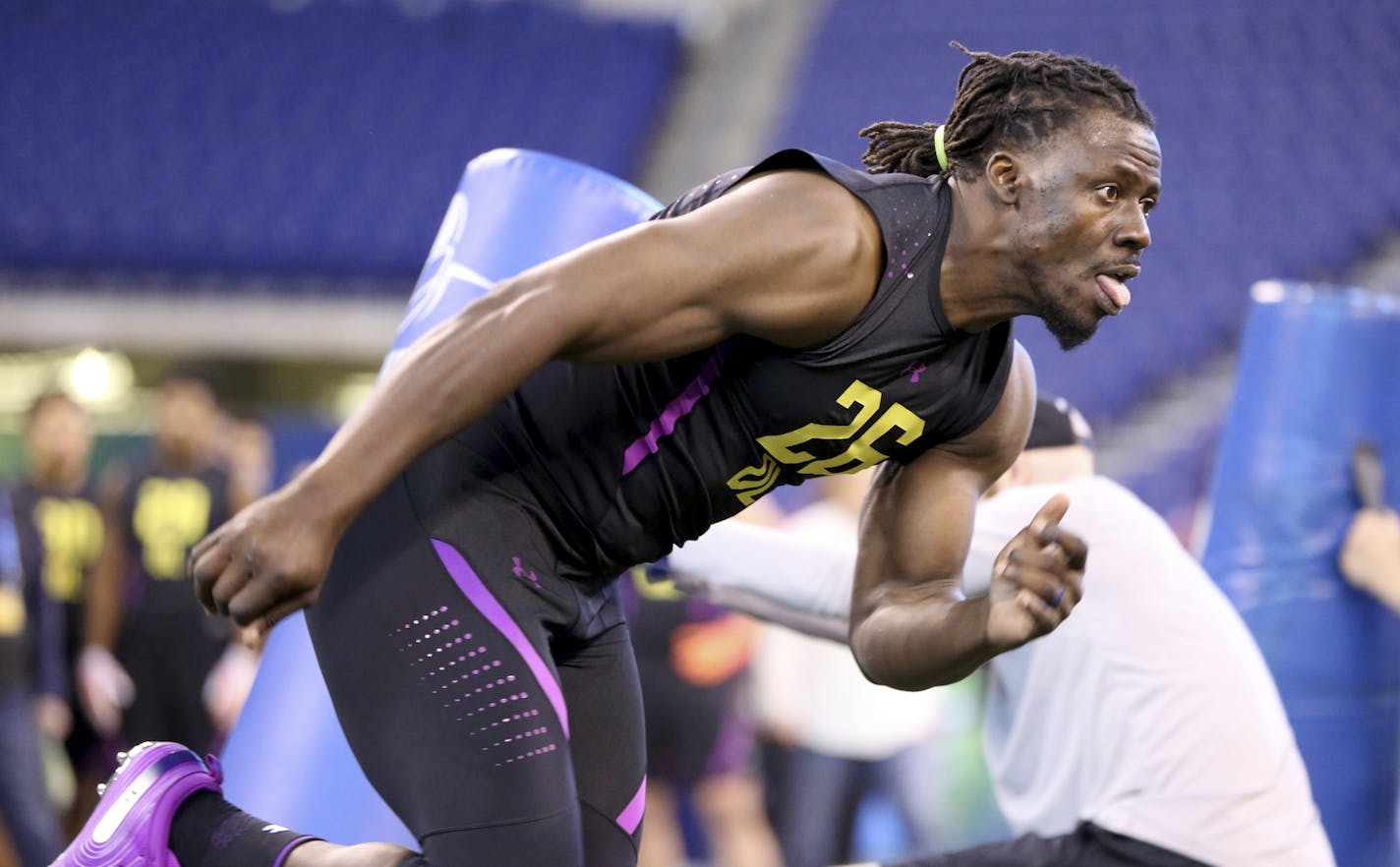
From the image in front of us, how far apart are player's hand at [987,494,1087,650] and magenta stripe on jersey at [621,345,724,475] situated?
0.47m

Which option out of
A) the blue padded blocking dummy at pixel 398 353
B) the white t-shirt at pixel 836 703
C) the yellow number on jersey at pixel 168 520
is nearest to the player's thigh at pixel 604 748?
the blue padded blocking dummy at pixel 398 353

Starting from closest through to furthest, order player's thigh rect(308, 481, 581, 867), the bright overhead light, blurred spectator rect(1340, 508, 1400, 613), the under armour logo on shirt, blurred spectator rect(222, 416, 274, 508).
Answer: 1. player's thigh rect(308, 481, 581, 867)
2. the under armour logo on shirt
3. blurred spectator rect(1340, 508, 1400, 613)
4. blurred spectator rect(222, 416, 274, 508)
5. the bright overhead light

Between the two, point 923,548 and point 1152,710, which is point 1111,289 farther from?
point 1152,710

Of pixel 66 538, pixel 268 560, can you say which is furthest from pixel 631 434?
pixel 66 538

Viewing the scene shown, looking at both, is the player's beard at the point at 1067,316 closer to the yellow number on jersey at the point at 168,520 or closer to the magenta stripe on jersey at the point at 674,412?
the magenta stripe on jersey at the point at 674,412

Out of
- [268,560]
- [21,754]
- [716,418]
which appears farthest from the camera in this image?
[21,754]

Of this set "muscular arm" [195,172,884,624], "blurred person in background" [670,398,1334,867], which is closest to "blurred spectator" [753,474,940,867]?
"blurred person in background" [670,398,1334,867]

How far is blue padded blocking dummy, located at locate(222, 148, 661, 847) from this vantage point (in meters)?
2.97

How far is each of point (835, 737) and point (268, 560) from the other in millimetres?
3869

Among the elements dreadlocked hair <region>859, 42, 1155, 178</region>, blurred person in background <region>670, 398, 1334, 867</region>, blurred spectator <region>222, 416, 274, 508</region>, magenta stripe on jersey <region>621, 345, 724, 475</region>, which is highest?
dreadlocked hair <region>859, 42, 1155, 178</region>

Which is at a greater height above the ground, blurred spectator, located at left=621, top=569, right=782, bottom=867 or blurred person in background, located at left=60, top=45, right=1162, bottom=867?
blurred person in background, located at left=60, top=45, right=1162, bottom=867

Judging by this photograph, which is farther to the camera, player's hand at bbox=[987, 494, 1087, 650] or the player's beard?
the player's beard

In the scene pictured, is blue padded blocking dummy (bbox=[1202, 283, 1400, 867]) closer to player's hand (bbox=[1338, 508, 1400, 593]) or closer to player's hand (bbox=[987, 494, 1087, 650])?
player's hand (bbox=[1338, 508, 1400, 593])

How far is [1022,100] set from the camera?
6.86ft
